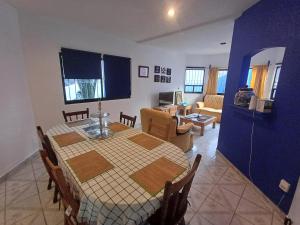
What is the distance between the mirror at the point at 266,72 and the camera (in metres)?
4.41

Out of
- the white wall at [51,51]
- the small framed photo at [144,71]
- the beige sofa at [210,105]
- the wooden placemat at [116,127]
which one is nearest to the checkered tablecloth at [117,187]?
the wooden placemat at [116,127]

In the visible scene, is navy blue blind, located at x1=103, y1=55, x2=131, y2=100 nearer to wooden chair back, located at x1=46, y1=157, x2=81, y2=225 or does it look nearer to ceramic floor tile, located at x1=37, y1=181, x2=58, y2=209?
ceramic floor tile, located at x1=37, y1=181, x2=58, y2=209

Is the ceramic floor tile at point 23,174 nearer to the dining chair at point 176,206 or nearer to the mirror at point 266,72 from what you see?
the dining chair at point 176,206

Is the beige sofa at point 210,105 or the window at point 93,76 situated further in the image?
the beige sofa at point 210,105

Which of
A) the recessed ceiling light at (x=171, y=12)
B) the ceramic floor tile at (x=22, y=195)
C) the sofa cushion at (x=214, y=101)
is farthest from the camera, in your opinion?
the sofa cushion at (x=214, y=101)

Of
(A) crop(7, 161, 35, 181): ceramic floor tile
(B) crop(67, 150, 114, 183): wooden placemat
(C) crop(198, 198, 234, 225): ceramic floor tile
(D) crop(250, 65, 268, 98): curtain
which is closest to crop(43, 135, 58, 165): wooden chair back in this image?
(B) crop(67, 150, 114, 183): wooden placemat

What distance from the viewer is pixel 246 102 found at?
2240mm

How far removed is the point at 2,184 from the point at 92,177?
1.93m

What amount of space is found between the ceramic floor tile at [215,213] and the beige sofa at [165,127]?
0.98m

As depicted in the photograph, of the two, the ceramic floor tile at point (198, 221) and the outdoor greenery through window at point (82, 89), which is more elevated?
the outdoor greenery through window at point (82, 89)

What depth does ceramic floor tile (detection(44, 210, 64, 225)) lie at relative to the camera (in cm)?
152

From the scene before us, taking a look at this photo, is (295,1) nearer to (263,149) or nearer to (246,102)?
(246,102)

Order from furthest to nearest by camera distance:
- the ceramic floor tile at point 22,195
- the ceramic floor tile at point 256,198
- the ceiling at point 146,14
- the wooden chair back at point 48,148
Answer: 1. the ceiling at point 146,14
2. the ceramic floor tile at point 256,198
3. the ceramic floor tile at point 22,195
4. the wooden chair back at point 48,148

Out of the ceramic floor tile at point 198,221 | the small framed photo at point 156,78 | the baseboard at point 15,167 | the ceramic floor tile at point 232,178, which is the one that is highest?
the small framed photo at point 156,78
